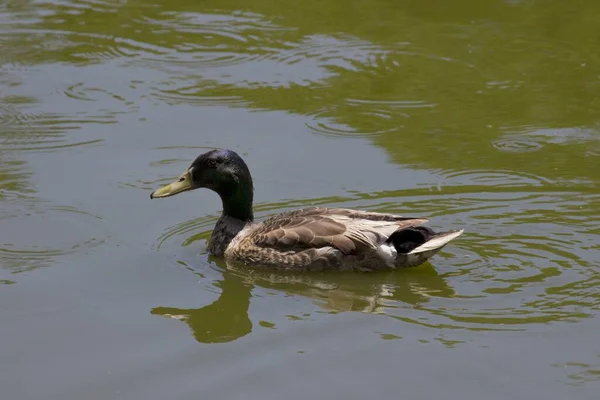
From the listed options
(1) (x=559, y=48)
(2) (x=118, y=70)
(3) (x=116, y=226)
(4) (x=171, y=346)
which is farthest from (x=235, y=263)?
(1) (x=559, y=48)

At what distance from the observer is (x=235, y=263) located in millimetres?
10117

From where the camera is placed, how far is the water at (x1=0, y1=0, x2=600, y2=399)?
8102 millimetres

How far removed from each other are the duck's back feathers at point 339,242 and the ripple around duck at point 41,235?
1328mm

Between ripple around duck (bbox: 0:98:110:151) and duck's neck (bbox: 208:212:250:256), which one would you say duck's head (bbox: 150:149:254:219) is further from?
ripple around duck (bbox: 0:98:110:151)

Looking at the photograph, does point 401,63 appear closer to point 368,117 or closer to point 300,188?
point 368,117

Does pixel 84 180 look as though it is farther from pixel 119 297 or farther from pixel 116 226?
pixel 119 297

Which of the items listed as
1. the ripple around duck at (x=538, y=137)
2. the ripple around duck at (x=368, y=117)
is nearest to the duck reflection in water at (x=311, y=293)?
the ripple around duck at (x=538, y=137)

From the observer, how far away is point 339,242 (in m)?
9.76

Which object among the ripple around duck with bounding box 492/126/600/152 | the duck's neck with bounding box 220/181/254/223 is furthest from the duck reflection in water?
the ripple around duck with bounding box 492/126/600/152

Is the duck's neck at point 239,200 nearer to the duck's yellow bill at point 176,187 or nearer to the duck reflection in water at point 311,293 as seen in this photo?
the duck's yellow bill at point 176,187

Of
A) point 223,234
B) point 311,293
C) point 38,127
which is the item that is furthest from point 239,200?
point 38,127

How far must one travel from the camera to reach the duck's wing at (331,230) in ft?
31.9

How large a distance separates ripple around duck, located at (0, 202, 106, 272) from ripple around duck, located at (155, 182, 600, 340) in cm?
65

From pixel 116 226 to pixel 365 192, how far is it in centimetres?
218
